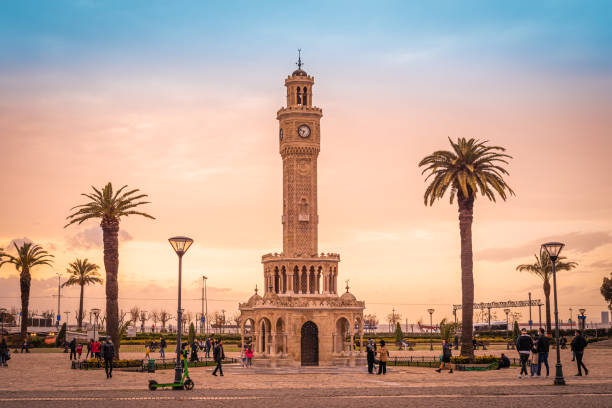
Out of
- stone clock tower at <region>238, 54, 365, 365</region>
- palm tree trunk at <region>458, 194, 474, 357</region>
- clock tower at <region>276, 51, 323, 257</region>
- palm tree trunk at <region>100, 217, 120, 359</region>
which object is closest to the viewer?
palm tree trunk at <region>458, 194, 474, 357</region>

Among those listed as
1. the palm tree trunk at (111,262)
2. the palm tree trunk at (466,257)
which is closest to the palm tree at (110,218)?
the palm tree trunk at (111,262)

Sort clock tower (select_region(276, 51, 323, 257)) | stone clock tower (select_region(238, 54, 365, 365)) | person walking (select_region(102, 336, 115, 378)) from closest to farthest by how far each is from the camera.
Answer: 1. person walking (select_region(102, 336, 115, 378))
2. stone clock tower (select_region(238, 54, 365, 365))
3. clock tower (select_region(276, 51, 323, 257))

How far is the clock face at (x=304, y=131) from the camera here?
198ft

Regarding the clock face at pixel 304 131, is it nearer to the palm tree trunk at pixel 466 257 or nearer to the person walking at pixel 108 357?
the palm tree trunk at pixel 466 257

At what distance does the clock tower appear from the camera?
58.8 m

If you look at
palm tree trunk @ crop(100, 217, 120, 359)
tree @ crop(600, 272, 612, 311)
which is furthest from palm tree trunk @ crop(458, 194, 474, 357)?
tree @ crop(600, 272, 612, 311)

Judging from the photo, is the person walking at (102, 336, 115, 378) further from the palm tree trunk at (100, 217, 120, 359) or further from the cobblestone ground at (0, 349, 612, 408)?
the palm tree trunk at (100, 217, 120, 359)

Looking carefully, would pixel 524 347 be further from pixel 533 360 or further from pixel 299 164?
pixel 299 164

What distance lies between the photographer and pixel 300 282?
5762cm

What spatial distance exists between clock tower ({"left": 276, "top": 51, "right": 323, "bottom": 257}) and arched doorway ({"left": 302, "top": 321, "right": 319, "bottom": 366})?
6.01 m

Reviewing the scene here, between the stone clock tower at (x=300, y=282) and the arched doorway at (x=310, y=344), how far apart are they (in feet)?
0.26

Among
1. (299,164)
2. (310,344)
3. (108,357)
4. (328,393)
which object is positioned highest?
(299,164)

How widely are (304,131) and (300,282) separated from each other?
1290cm

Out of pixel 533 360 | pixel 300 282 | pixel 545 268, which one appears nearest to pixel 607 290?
pixel 545 268
